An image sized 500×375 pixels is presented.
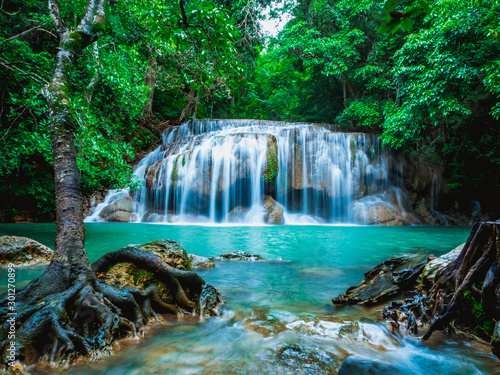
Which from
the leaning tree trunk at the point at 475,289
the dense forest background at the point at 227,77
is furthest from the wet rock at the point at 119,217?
the leaning tree trunk at the point at 475,289

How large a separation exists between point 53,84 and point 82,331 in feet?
8.87

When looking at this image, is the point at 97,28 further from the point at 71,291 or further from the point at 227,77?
the point at 71,291

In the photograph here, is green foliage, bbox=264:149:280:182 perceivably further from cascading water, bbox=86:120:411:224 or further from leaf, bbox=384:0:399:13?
leaf, bbox=384:0:399:13

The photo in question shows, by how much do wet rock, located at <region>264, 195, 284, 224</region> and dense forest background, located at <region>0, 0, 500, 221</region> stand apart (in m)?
7.15

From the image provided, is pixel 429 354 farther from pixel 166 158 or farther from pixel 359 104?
pixel 359 104

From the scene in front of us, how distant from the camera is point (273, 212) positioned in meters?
16.5

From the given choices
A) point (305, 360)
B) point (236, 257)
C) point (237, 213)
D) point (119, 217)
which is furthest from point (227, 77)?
point (119, 217)

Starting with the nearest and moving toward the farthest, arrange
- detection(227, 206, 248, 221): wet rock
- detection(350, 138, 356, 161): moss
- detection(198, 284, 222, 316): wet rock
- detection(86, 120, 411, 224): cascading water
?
detection(198, 284, 222, 316): wet rock
detection(227, 206, 248, 221): wet rock
detection(86, 120, 411, 224): cascading water
detection(350, 138, 356, 161): moss

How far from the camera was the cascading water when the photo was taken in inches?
666

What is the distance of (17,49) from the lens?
5773 millimetres

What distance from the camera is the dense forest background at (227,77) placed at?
4070 mm

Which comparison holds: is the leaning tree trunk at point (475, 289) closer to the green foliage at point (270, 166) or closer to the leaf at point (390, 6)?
the leaf at point (390, 6)

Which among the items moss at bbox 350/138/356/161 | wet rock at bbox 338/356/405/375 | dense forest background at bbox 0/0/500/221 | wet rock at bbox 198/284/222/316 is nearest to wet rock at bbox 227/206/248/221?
dense forest background at bbox 0/0/500/221

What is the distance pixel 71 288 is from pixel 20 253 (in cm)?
474
